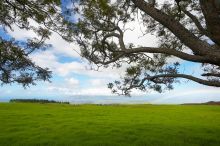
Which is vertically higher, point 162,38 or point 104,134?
point 162,38

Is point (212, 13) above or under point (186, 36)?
above

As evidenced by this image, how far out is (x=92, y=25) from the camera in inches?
634

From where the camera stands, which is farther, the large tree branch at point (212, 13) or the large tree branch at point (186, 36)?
the large tree branch at point (186, 36)

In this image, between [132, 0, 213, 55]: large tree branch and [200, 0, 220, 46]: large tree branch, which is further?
[132, 0, 213, 55]: large tree branch

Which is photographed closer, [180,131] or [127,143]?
[127,143]

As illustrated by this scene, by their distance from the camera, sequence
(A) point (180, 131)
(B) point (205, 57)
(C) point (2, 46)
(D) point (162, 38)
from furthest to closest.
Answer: (A) point (180, 131) < (D) point (162, 38) < (C) point (2, 46) < (B) point (205, 57)

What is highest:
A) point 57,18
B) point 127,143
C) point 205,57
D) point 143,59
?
point 57,18

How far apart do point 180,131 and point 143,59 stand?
9722 mm

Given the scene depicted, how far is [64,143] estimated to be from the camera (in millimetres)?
18938

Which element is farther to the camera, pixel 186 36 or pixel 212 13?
pixel 186 36

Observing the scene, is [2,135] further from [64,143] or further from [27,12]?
[27,12]

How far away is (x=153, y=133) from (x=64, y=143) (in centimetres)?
649

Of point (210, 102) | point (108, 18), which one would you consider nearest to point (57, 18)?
point (108, 18)

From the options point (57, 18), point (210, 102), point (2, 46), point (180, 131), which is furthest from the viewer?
point (210, 102)
